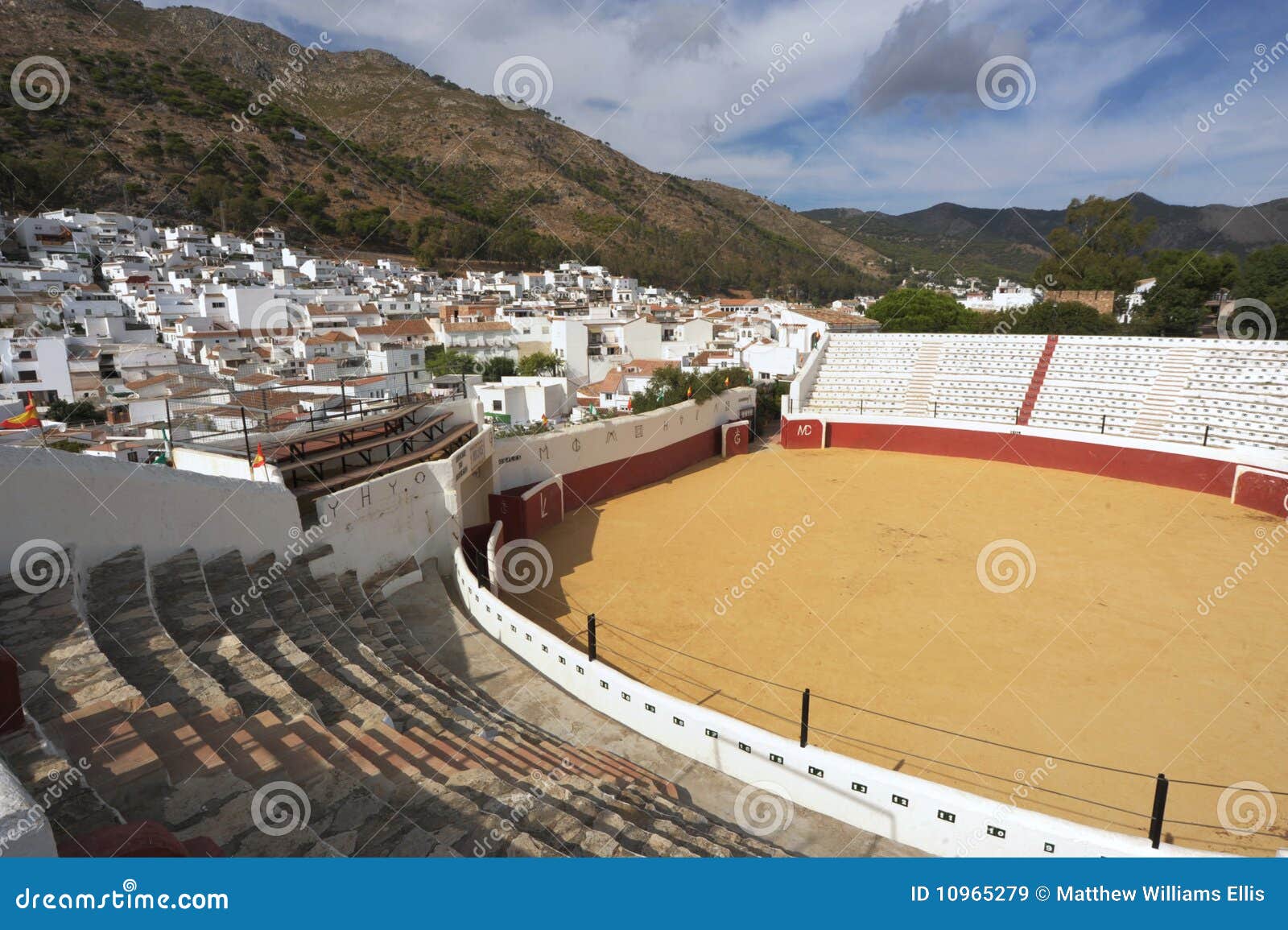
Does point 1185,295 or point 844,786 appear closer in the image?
point 844,786

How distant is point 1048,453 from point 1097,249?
2794 cm

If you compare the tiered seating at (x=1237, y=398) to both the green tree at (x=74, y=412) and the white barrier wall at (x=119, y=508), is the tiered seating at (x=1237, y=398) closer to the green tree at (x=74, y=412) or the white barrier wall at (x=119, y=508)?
the white barrier wall at (x=119, y=508)

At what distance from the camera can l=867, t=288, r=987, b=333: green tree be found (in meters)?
36.1

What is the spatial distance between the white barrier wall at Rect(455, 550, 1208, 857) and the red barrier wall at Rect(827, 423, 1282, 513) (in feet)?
48.1

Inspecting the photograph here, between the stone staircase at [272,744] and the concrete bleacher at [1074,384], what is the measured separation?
18.5m

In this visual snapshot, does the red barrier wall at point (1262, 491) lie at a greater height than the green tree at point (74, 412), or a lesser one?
lesser

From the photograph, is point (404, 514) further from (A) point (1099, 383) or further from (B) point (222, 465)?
(A) point (1099, 383)

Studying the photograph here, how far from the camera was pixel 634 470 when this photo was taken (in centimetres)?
1719

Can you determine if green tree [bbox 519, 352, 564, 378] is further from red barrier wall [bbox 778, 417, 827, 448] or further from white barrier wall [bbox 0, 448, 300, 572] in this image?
white barrier wall [bbox 0, 448, 300, 572]

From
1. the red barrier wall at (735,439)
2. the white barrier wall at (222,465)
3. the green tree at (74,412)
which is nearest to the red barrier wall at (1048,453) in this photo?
the red barrier wall at (735,439)

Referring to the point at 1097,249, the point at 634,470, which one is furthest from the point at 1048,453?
the point at 1097,249

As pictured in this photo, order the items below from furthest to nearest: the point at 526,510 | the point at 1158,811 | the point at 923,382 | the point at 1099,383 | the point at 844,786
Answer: the point at 923,382, the point at 1099,383, the point at 526,510, the point at 844,786, the point at 1158,811

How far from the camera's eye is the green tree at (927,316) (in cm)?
3612

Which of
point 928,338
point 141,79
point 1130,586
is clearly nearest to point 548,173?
point 141,79
